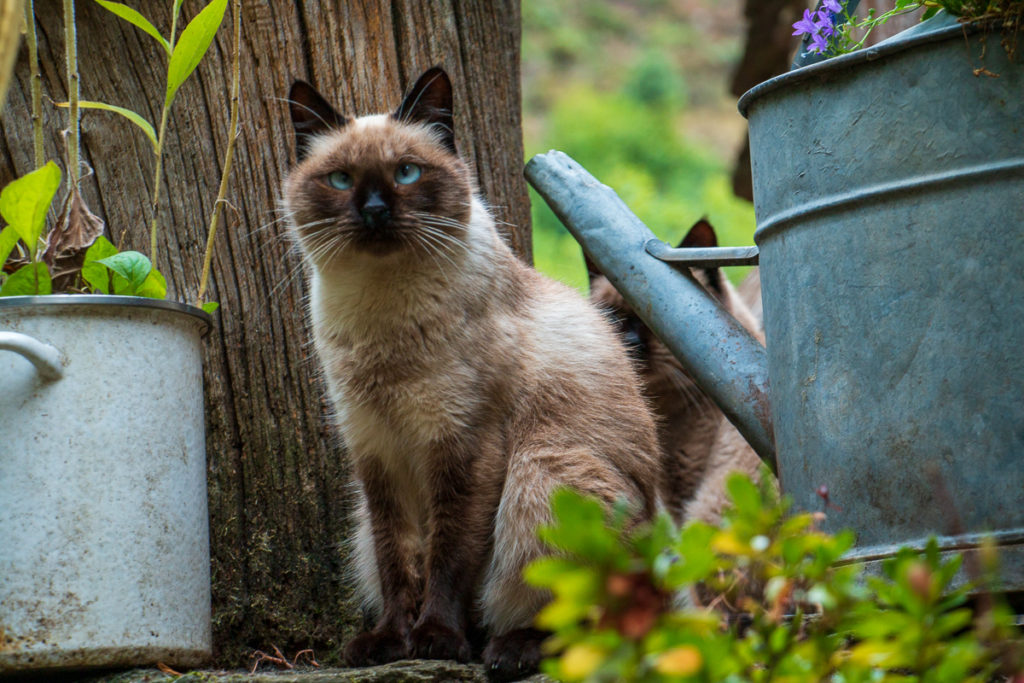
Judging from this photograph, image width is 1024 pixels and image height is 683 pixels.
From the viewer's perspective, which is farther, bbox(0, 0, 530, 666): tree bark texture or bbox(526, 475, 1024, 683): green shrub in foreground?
bbox(0, 0, 530, 666): tree bark texture

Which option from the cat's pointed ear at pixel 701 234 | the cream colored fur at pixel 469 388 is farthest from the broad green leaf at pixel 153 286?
the cat's pointed ear at pixel 701 234

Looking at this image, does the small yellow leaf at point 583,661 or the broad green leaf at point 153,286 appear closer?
the small yellow leaf at point 583,661

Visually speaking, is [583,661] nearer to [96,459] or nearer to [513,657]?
[513,657]

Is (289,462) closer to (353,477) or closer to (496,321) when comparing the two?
(353,477)

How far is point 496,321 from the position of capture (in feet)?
7.13

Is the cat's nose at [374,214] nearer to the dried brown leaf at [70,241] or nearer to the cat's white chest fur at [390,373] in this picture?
the cat's white chest fur at [390,373]

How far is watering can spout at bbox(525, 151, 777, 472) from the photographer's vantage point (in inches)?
80.4

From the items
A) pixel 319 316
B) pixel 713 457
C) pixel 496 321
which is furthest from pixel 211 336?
pixel 713 457

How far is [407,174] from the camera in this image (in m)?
2.22

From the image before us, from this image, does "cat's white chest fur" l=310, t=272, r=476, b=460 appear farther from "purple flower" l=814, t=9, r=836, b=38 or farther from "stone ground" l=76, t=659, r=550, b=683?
"purple flower" l=814, t=9, r=836, b=38

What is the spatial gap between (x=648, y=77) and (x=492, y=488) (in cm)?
1349

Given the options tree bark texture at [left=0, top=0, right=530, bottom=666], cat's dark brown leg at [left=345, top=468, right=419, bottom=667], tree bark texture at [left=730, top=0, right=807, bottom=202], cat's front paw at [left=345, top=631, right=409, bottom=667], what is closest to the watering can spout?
tree bark texture at [left=0, top=0, right=530, bottom=666]

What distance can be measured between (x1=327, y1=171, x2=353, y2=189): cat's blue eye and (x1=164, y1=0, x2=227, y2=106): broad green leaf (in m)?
0.37

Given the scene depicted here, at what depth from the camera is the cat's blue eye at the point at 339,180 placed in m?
2.23
